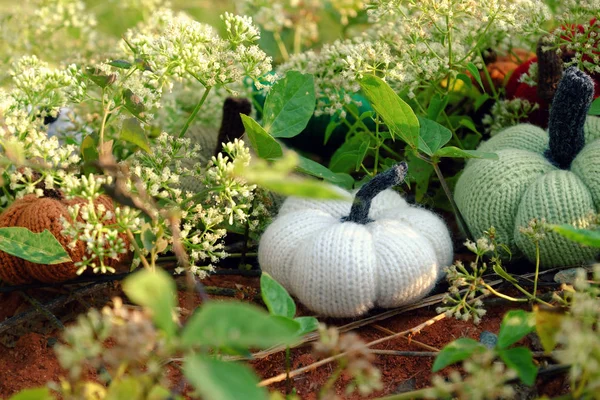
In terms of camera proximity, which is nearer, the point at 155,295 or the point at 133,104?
the point at 155,295

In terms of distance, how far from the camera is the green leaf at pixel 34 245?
1226 mm

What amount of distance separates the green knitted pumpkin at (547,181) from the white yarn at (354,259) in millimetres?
121

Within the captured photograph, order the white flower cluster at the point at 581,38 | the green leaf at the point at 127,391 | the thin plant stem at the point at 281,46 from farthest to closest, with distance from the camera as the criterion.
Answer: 1. the thin plant stem at the point at 281,46
2. the white flower cluster at the point at 581,38
3. the green leaf at the point at 127,391

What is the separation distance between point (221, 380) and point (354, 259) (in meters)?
0.63

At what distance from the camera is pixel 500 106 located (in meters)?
1.73

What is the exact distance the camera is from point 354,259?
1.29 metres

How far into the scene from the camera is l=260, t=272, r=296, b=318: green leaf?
1022 millimetres

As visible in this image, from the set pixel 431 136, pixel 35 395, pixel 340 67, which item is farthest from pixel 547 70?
pixel 35 395

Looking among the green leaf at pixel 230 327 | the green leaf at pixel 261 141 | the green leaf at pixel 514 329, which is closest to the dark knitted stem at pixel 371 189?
the green leaf at pixel 261 141

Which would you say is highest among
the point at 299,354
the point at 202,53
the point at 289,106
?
the point at 202,53

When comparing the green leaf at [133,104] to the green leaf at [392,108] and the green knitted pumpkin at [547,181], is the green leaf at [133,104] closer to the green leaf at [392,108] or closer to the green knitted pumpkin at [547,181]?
the green leaf at [392,108]

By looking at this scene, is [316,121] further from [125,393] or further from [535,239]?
[125,393]

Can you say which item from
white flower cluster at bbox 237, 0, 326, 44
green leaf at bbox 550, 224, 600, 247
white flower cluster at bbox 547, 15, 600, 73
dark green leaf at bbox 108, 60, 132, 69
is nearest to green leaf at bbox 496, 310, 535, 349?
green leaf at bbox 550, 224, 600, 247

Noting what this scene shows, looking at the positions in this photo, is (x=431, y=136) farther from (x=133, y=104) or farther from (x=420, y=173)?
(x=133, y=104)
